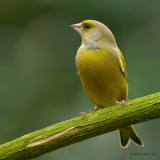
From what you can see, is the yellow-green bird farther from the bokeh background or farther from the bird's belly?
the bokeh background

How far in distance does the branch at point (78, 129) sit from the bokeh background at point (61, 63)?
1070 mm

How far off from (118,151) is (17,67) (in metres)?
2.45

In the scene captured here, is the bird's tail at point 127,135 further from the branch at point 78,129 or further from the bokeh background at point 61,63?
the branch at point 78,129

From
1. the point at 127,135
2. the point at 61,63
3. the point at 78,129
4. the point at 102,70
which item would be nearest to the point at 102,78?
the point at 102,70

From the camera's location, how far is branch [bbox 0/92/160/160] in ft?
13.2

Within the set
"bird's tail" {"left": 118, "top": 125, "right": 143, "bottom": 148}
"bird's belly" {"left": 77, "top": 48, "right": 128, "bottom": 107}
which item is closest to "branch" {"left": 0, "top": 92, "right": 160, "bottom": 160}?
A: "bird's belly" {"left": 77, "top": 48, "right": 128, "bottom": 107}

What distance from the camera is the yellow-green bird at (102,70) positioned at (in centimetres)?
469

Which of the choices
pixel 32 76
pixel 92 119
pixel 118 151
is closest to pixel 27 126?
pixel 32 76

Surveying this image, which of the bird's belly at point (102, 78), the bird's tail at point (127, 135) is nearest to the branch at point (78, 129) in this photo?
the bird's belly at point (102, 78)

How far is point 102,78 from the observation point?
469cm

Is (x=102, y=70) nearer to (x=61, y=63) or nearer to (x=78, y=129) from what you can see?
Answer: (x=78, y=129)

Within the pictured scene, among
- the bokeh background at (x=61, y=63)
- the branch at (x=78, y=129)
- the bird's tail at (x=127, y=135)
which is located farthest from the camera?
the bokeh background at (x=61, y=63)

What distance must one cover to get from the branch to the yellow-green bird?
658 millimetres

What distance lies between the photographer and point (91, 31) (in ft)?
17.0
